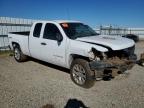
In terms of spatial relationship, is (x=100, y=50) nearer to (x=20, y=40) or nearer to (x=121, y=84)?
(x=121, y=84)

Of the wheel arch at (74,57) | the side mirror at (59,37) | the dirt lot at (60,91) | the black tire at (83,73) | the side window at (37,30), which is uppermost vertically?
the side window at (37,30)

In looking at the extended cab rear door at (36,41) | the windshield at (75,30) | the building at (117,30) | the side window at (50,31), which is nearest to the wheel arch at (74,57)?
the windshield at (75,30)

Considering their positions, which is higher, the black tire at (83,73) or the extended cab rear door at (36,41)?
the extended cab rear door at (36,41)

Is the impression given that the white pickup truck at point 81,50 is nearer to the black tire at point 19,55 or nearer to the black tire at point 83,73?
the black tire at point 83,73

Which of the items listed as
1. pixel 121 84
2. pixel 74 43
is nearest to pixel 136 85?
pixel 121 84

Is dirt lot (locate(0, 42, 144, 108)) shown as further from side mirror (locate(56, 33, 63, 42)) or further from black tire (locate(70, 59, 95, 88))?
side mirror (locate(56, 33, 63, 42))

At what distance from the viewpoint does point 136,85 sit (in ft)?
22.2

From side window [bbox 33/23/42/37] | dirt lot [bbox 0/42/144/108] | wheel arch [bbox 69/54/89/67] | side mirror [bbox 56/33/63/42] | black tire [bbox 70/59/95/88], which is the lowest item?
dirt lot [bbox 0/42/144/108]

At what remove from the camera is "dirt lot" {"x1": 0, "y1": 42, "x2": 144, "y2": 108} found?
5.41 metres

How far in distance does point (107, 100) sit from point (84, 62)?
4.53 feet

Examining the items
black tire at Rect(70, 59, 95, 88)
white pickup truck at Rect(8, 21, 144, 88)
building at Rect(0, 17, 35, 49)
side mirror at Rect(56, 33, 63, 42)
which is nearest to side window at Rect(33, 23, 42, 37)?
white pickup truck at Rect(8, 21, 144, 88)

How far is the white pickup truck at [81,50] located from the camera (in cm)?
632

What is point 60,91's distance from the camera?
6.24 meters

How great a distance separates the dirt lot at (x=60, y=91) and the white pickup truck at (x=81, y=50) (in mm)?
426
